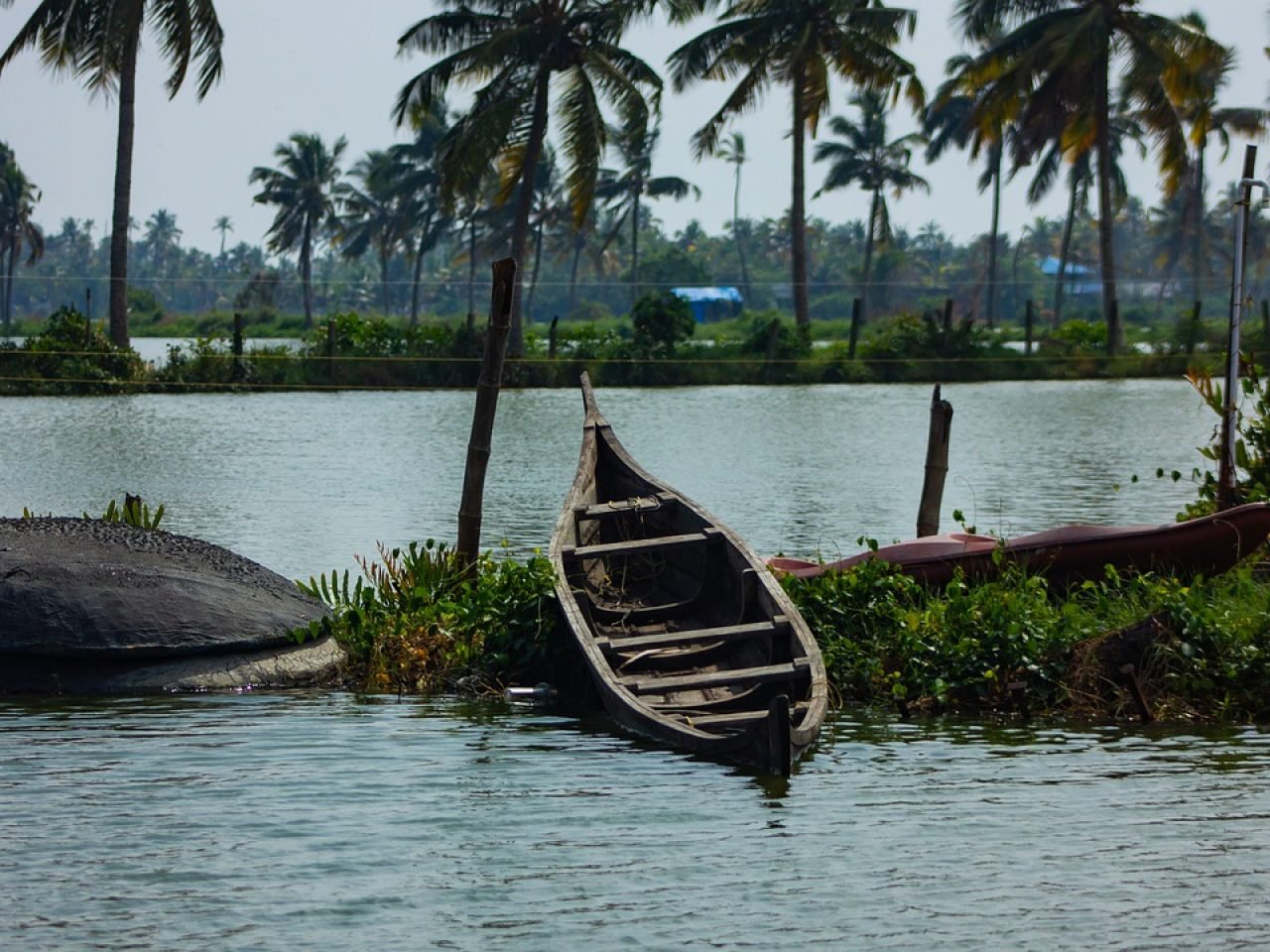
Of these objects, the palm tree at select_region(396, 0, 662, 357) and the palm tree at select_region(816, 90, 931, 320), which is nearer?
the palm tree at select_region(396, 0, 662, 357)

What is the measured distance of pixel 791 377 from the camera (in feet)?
118

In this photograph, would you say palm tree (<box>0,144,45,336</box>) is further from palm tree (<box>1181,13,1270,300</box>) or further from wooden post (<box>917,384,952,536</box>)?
wooden post (<box>917,384,952,536</box>)

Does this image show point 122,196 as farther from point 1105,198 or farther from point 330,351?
point 1105,198

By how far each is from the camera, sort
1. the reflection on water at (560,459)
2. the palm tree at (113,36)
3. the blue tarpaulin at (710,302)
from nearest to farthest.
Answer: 1. the reflection on water at (560,459)
2. the palm tree at (113,36)
3. the blue tarpaulin at (710,302)

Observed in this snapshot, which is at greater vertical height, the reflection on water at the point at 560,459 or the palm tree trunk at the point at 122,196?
the palm tree trunk at the point at 122,196

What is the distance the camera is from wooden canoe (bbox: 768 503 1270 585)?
30.4 feet

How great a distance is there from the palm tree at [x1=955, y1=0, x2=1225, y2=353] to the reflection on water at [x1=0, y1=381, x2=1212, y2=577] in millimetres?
6333

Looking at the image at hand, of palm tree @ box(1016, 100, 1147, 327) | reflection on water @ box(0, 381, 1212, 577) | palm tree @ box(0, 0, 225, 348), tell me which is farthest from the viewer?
palm tree @ box(1016, 100, 1147, 327)

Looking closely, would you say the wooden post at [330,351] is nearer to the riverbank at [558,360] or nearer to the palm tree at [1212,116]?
the riverbank at [558,360]

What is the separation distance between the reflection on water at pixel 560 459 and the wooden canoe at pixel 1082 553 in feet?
13.1

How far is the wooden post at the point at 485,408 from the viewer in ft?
33.7

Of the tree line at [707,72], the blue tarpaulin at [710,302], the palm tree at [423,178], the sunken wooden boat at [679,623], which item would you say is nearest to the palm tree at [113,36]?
the tree line at [707,72]

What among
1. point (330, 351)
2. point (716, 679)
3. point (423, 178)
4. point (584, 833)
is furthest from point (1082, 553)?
point (423, 178)

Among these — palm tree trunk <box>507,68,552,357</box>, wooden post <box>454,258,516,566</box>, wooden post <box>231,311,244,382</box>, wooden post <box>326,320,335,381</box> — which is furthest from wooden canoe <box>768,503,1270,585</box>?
palm tree trunk <box>507,68,552,357</box>
